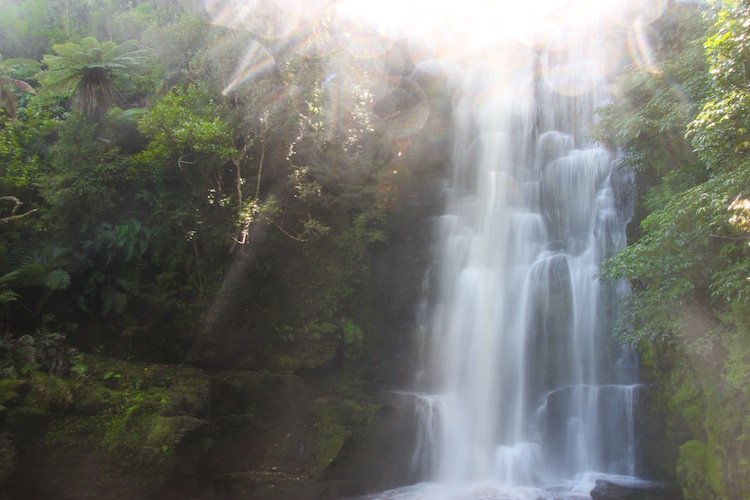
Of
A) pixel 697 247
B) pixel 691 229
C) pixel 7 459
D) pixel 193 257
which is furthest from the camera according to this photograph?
pixel 193 257

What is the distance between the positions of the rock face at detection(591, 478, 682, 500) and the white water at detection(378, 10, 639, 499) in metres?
0.57

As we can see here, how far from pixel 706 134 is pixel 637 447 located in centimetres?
729

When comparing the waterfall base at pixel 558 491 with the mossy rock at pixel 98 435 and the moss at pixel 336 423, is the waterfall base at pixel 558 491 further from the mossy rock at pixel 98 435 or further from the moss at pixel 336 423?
the mossy rock at pixel 98 435

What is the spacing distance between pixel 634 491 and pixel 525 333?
4.50m

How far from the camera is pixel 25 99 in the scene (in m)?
16.0

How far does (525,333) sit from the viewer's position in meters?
14.2

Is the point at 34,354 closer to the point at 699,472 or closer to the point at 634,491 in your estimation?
the point at 634,491

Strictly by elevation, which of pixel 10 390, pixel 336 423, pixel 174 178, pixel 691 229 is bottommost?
pixel 336 423

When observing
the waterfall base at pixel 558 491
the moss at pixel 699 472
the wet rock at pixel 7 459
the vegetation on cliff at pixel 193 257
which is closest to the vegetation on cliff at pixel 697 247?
the moss at pixel 699 472

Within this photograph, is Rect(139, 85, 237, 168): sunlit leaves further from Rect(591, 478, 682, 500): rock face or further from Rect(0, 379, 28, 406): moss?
Rect(591, 478, 682, 500): rock face

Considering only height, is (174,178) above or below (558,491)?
above

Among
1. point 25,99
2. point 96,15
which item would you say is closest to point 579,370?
point 25,99

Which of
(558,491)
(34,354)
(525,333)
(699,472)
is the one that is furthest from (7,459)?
(699,472)

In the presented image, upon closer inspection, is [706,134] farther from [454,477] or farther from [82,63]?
[82,63]
